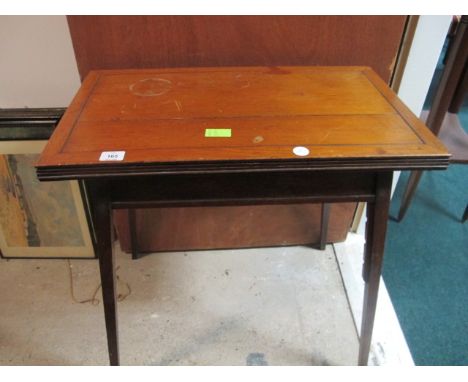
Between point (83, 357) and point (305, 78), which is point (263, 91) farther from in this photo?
point (83, 357)

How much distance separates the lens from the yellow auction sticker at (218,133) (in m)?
0.71

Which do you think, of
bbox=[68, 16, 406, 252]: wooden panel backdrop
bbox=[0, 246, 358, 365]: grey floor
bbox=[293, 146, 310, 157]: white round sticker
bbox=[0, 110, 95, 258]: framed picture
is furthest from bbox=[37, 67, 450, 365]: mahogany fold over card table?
bbox=[0, 110, 95, 258]: framed picture

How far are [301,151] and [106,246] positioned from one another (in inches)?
17.6

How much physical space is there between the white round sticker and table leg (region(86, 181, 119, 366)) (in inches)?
14.3

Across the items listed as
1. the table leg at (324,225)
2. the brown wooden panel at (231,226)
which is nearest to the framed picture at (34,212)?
the brown wooden panel at (231,226)

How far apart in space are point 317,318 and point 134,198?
741 mm

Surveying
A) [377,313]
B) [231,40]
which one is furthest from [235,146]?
[377,313]

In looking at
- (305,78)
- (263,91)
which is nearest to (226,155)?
(263,91)

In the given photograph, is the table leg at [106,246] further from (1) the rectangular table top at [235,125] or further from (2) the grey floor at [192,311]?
(2) the grey floor at [192,311]

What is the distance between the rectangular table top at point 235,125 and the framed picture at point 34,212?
0.44 m

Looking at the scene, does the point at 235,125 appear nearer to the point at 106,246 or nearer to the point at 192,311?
the point at 106,246

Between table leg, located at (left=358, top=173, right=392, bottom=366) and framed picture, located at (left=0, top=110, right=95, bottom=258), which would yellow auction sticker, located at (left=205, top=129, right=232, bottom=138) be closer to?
table leg, located at (left=358, top=173, right=392, bottom=366)

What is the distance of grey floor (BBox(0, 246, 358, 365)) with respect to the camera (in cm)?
108

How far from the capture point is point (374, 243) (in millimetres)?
815
